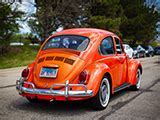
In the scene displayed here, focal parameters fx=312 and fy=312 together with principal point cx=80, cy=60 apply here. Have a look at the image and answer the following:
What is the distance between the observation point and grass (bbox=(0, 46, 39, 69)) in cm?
2347

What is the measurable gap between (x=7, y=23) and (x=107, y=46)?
19209 millimetres

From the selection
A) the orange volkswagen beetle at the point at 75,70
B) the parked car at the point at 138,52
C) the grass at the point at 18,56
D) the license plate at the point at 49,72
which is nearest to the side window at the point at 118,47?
the orange volkswagen beetle at the point at 75,70

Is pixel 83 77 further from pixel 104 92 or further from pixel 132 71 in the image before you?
pixel 132 71

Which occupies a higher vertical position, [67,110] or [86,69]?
[86,69]

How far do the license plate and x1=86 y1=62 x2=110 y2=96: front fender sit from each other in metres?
0.70

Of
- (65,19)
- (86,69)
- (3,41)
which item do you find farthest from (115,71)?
(65,19)

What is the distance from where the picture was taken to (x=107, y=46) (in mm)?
7727

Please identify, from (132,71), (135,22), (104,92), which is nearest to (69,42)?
(104,92)

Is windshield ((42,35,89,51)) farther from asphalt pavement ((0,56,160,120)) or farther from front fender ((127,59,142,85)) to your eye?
front fender ((127,59,142,85))

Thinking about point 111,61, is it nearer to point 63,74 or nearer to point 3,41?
point 63,74

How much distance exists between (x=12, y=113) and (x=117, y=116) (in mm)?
2119

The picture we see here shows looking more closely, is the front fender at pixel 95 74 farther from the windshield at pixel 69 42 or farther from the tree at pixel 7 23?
the tree at pixel 7 23

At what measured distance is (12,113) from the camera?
20.8 ft

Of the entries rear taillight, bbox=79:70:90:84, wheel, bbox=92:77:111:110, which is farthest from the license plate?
wheel, bbox=92:77:111:110
